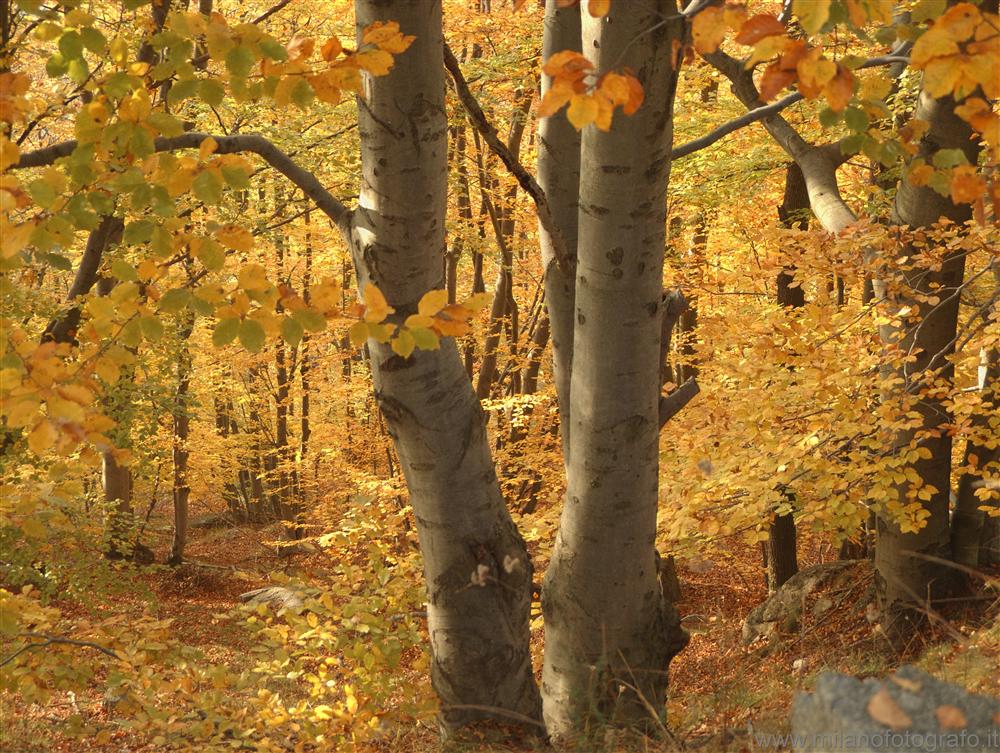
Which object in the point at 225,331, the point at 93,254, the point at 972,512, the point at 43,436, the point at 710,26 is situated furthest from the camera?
the point at 93,254

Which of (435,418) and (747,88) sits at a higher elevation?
(747,88)

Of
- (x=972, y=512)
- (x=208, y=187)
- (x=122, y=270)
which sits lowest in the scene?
(x=972, y=512)

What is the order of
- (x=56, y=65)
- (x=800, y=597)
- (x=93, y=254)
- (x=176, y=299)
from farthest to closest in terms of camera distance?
(x=800, y=597) < (x=93, y=254) < (x=56, y=65) < (x=176, y=299)

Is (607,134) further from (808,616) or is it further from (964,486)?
(808,616)

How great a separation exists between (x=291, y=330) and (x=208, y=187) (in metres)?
0.50

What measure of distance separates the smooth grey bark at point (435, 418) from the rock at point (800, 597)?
4.93 metres

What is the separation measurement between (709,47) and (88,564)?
Answer: 26.2ft

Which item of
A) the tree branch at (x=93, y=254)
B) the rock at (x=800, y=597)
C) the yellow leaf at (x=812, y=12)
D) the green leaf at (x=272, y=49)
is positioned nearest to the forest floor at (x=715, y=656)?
the rock at (x=800, y=597)

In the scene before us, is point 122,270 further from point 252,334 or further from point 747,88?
point 747,88

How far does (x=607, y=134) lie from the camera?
2.95m

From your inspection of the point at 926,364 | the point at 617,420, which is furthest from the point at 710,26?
the point at 926,364

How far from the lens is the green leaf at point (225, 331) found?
229 cm

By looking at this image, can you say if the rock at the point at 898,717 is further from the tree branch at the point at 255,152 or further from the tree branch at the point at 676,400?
the tree branch at the point at 255,152

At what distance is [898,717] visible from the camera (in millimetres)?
1636
